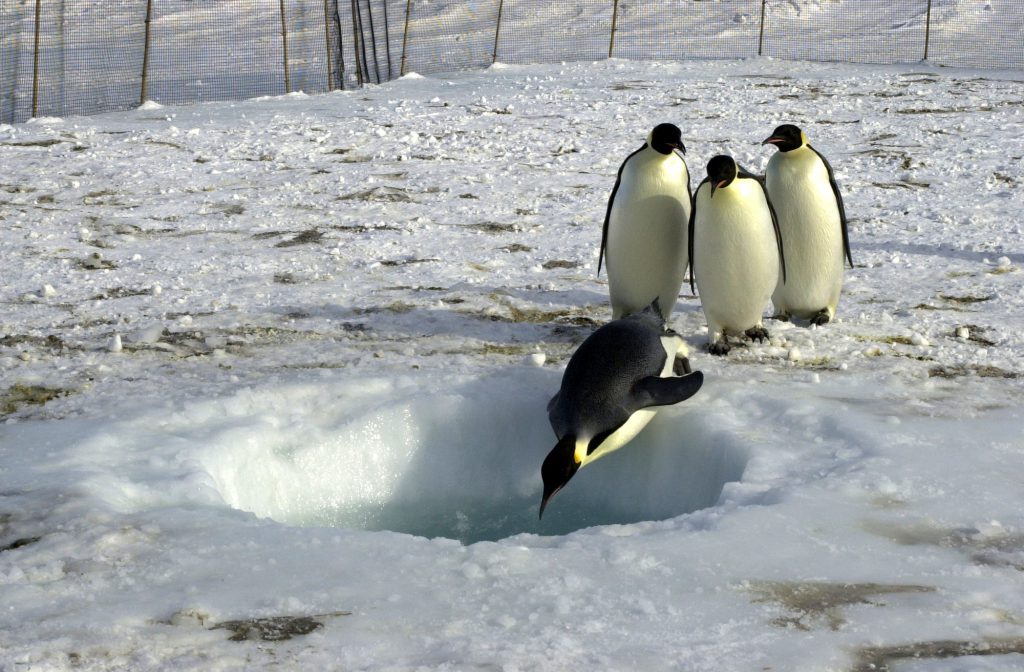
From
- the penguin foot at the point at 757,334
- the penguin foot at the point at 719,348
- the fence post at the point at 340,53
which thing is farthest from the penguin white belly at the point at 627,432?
the fence post at the point at 340,53

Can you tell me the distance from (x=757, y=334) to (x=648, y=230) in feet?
1.77

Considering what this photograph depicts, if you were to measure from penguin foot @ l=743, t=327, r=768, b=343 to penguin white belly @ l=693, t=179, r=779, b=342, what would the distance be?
0.04 meters

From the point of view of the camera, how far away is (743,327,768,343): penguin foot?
4.03m

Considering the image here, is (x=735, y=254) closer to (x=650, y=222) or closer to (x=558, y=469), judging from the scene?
(x=650, y=222)

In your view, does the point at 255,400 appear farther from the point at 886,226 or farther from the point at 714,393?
the point at 886,226

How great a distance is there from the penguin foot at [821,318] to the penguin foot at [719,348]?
1.82 feet

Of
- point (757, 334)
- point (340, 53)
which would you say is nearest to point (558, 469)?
point (757, 334)

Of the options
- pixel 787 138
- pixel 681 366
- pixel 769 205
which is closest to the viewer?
pixel 681 366

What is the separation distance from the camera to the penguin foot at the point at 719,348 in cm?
393

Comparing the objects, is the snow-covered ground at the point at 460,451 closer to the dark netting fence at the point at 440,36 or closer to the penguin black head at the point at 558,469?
the penguin black head at the point at 558,469

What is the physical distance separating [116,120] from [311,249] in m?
4.79

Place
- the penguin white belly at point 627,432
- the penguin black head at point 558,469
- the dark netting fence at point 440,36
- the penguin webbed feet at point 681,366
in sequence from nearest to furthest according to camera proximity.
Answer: the penguin black head at point 558,469 → the penguin white belly at point 627,432 → the penguin webbed feet at point 681,366 → the dark netting fence at point 440,36

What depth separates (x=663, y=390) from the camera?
3.07m

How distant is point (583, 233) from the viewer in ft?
19.3
